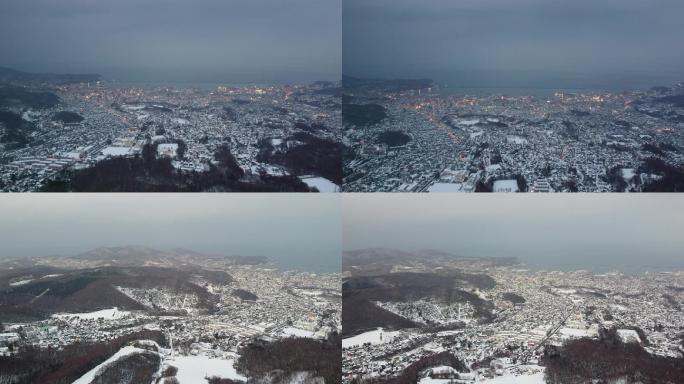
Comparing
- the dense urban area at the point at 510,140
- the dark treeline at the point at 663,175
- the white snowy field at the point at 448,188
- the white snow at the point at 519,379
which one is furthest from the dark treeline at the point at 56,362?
the dark treeline at the point at 663,175

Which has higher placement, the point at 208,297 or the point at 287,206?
the point at 287,206

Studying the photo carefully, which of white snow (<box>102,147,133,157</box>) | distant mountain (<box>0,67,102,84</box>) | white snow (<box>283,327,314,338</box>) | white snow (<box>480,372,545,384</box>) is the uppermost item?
distant mountain (<box>0,67,102,84</box>)

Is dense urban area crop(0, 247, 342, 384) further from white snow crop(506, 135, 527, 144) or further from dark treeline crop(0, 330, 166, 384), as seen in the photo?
white snow crop(506, 135, 527, 144)

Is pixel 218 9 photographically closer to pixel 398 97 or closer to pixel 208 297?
pixel 398 97

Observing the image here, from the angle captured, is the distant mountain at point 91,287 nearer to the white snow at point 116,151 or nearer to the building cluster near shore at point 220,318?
the building cluster near shore at point 220,318

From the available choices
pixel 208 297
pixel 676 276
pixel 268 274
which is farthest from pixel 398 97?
pixel 676 276

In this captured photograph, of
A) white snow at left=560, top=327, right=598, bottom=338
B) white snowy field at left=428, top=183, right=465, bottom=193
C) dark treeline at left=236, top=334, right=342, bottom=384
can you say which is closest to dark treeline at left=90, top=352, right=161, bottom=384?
dark treeline at left=236, top=334, right=342, bottom=384
